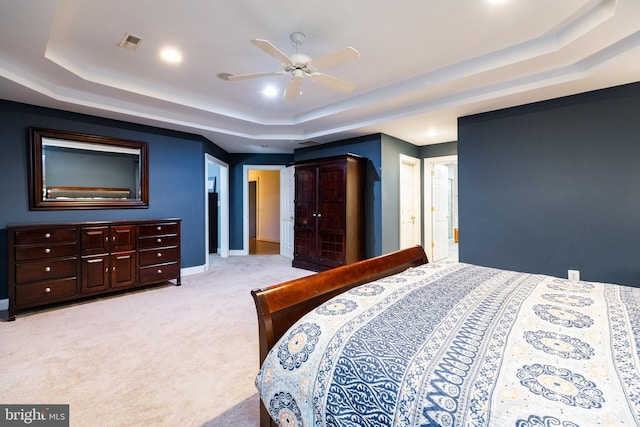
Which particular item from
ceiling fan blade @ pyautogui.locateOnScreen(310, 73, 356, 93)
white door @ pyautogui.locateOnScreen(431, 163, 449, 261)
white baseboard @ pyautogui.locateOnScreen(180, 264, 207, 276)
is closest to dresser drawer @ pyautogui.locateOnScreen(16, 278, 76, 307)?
white baseboard @ pyautogui.locateOnScreen(180, 264, 207, 276)

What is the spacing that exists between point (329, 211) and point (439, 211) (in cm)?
266

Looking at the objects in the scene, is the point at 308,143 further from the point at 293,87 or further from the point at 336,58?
the point at 336,58

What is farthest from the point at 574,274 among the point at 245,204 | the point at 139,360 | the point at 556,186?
the point at 245,204

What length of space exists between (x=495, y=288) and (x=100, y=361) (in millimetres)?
2791

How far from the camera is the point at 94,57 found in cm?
292

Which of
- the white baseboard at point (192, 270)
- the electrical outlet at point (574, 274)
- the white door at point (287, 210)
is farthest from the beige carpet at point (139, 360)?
the electrical outlet at point (574, 274)

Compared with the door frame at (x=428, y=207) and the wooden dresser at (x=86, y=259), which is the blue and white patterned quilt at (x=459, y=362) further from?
the door frame at (x=428, y=207)

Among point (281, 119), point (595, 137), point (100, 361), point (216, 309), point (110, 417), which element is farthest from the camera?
point (281, 119)

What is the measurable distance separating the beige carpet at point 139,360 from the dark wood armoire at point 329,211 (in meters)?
1.82

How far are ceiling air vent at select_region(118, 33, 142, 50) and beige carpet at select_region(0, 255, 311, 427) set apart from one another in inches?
103

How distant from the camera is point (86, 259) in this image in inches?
136

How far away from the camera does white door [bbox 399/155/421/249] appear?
5477 millimetres

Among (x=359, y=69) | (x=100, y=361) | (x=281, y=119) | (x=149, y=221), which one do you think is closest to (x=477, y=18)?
(x=359, y=69)

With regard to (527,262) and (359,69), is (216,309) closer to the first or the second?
(359,69)
